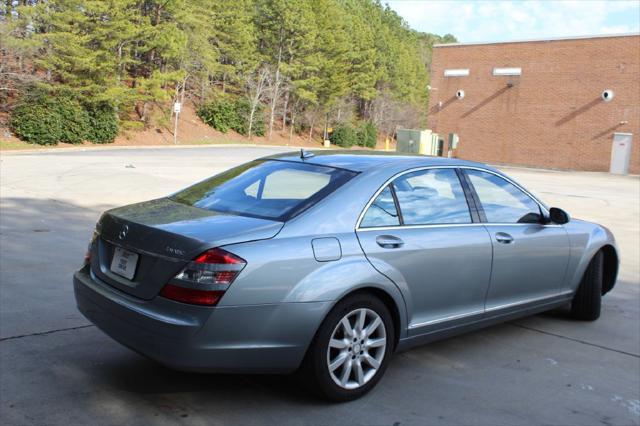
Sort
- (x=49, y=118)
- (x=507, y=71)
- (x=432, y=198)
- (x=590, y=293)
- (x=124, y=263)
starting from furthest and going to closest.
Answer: (x=507, y=71), (x=49, y=118), (x=590, y=293), (x=432, y=198), (x=124, y=263)

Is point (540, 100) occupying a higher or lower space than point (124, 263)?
higher

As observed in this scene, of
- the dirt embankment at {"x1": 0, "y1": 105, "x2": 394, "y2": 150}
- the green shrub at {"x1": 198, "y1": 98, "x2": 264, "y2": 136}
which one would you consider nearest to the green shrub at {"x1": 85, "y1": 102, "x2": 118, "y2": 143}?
the dirt embankment at {"x1": 0, "y1": 105, "x2": 394, "y2": 150}

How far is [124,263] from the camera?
3691 millimetres

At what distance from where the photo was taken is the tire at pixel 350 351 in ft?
11.8

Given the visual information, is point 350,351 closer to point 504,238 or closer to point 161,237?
point 161,237

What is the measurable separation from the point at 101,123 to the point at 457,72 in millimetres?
27469

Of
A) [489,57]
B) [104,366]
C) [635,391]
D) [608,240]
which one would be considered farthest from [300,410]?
[489,57]

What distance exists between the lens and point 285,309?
3410 millimetres

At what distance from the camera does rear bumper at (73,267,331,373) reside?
325 centimetres

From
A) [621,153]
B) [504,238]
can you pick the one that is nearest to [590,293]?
[504,238]

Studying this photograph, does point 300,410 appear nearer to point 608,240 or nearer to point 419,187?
point 419,187

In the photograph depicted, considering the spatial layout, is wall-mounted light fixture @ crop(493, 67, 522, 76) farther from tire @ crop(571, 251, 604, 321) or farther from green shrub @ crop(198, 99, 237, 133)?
tire @ crop(571, 251, 604, 321)

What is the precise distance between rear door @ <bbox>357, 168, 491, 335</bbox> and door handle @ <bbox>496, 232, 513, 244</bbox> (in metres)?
0.14

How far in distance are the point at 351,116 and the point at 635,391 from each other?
6492 cm
